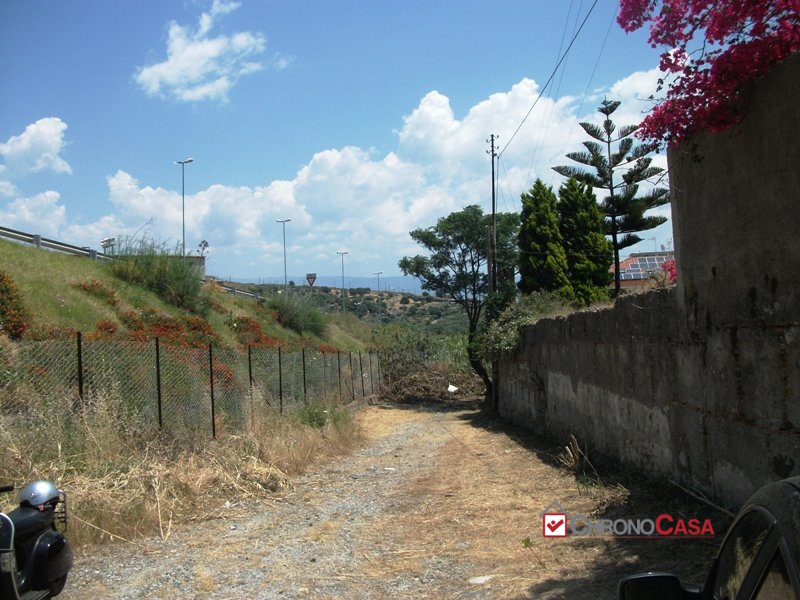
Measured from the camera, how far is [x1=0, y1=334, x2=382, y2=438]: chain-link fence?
8.66 metres

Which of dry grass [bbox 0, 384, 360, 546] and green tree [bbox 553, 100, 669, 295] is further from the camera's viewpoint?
green tree [bbox 553, 100, 669, 295]

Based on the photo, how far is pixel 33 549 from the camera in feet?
16.4

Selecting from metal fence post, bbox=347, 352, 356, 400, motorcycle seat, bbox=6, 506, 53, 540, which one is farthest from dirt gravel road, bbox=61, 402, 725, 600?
metal fence post, bbox=347, 352, 356, 400

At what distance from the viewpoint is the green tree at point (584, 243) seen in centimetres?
2552

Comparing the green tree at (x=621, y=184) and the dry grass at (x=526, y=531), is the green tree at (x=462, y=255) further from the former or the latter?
the dry grass at (x=526, y=531)

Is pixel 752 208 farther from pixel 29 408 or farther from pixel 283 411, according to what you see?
pixel 283 411

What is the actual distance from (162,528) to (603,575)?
442cm

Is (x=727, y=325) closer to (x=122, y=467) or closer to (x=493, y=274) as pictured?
(x=122, y=467)

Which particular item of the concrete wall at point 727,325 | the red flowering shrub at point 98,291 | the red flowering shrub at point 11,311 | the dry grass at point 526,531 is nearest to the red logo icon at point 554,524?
the dry grass at point 526,531

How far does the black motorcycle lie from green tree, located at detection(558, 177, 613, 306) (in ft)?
71.5

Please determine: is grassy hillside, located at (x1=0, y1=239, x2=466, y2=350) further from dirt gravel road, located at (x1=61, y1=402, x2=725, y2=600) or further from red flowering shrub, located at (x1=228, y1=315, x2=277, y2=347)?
dirt gravel road, located at (x1=61, y1=402, x2=725, y2=600)

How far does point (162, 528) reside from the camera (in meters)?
7.38

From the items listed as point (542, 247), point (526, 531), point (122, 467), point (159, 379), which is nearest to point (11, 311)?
point (159, 379)

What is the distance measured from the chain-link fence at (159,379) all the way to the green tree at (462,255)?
18767 mm
